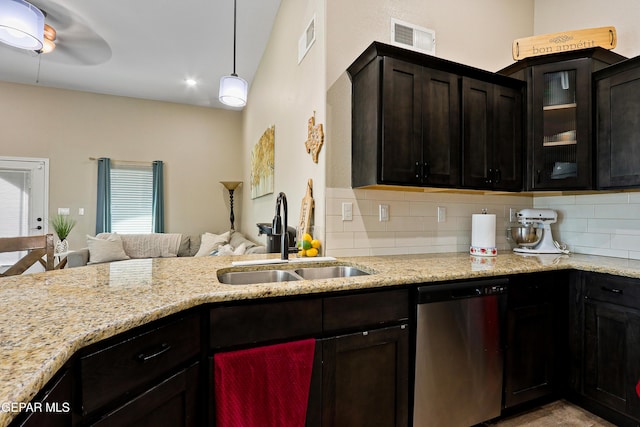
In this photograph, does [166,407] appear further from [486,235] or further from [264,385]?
[486,235]

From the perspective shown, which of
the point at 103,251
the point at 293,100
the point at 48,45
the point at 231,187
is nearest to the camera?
the point at 293,100

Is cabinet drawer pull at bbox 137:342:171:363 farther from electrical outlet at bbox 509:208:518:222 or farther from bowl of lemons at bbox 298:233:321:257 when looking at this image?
electrical outlet at bbox 509:208:518:222

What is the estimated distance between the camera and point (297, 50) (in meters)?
2.73

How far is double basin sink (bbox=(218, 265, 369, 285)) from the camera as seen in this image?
1698 mm

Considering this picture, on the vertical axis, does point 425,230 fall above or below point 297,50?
below

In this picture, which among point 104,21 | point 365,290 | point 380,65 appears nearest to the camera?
point 365,290

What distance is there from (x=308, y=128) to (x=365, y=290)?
1428 millimetres

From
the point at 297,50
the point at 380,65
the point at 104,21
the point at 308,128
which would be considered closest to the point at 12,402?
the point at 380,65

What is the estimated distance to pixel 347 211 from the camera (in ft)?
6.98

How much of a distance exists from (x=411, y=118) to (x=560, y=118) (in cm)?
124

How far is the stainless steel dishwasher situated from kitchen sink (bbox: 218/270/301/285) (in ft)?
2.40

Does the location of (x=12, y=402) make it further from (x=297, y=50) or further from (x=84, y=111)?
(x=84, y=111)

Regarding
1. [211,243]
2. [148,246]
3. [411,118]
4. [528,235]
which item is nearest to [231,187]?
[211,243]

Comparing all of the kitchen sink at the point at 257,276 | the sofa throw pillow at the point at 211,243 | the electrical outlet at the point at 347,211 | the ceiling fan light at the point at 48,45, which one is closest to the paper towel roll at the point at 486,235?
the electrical outlet at the point at 347,211
